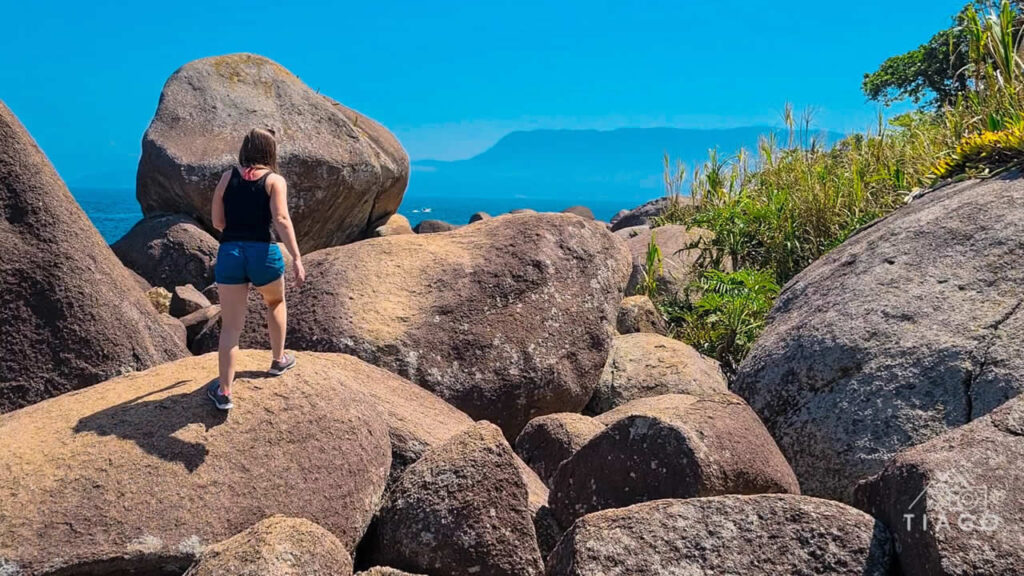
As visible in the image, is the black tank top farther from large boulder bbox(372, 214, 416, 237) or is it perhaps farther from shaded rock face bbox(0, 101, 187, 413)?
large boulder bbox(372, 214, 416, 237)

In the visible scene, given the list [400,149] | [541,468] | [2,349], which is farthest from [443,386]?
[400,149]

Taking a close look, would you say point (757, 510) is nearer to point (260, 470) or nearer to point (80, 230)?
point (260, 470)

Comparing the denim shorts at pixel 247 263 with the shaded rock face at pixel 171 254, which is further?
the shaded rock face at pixel 171 254

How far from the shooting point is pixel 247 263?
5344 millimetres

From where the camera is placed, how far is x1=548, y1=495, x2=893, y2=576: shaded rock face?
3990mm

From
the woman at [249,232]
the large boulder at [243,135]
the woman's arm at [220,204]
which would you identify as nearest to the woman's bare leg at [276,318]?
the woman at [249,232]

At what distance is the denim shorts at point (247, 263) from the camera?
534 centimetres

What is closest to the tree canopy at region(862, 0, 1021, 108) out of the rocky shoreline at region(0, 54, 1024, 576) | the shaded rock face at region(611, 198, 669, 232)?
the shaded rock face at region(611, 198, 669, 232)

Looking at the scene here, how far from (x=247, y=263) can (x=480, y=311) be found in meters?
2.65

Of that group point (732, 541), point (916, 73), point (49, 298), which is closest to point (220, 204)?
point (49, 298)

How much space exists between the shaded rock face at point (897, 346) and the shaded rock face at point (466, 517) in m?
2.70

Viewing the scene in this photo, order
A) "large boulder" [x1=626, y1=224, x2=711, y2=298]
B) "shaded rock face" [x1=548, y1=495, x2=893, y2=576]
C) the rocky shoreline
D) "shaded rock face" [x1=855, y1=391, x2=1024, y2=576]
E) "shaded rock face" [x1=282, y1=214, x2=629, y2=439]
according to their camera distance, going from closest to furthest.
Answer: "shaded rock face" [x1=855, y1=391, x2=1024, y2=576]
"shaded rock face" [x1=548, y1=495, x2=893, y2=576]
the rocky shoreline
"shaded rock face" [x1=282, y1=214, x2=629, y2=439]
"large boulder" [x1=626, y1=224, x2=711, y2=298]

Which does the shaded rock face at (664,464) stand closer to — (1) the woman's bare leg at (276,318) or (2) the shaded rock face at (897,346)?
(2) the shaded rock face at (897,346)

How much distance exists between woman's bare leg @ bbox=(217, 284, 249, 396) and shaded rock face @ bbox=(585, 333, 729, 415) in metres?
3.91
